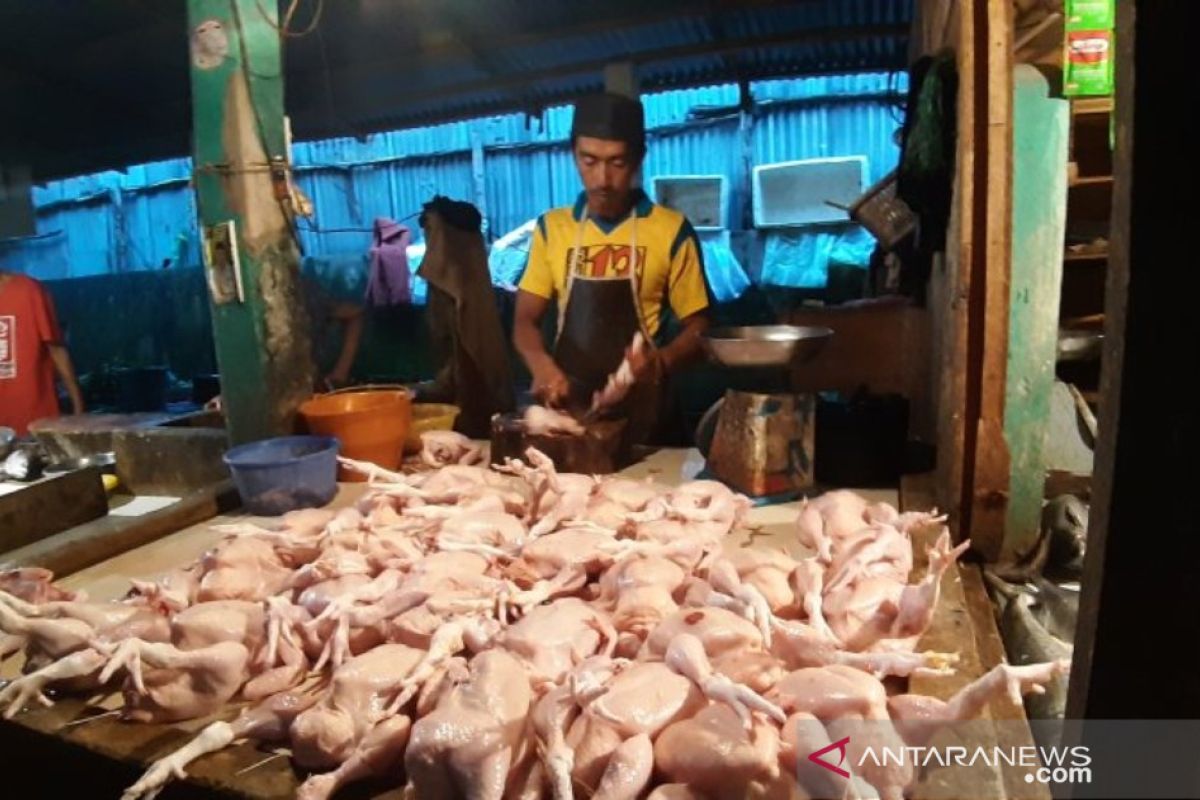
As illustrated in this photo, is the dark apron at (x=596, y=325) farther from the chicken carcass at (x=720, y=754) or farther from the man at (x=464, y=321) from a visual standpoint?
→ the chicken carcass at (x=720, y=754)

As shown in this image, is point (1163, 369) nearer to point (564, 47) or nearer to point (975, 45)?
point (975, 45)

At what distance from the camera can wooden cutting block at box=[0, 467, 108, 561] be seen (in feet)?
12.0

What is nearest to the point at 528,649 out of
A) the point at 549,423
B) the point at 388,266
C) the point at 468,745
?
the point at 468,745

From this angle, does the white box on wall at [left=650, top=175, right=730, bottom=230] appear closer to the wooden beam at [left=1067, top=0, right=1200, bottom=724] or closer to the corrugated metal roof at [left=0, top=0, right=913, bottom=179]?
the corrugated metal roof at [left=0, top=0, right=913, bottom=179]

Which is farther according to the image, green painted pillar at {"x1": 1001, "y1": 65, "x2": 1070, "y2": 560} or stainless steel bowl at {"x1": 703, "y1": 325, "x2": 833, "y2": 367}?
stainless steel bowl at {"x1": 703, "y1": 325, "x2": 833, "y2": 367}

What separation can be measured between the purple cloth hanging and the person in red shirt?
3.67m

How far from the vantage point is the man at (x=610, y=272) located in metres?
5.30

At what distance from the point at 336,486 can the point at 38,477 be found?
2.20 metres

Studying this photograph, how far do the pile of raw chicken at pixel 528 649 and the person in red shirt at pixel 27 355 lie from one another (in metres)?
4.85

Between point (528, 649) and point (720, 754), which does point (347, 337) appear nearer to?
point (528, 649)

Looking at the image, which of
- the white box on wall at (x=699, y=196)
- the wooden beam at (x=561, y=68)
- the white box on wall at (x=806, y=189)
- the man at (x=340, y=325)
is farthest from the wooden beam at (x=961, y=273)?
the white box on wall at (x=699, y=196)

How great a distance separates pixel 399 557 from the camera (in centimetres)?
Result: 286

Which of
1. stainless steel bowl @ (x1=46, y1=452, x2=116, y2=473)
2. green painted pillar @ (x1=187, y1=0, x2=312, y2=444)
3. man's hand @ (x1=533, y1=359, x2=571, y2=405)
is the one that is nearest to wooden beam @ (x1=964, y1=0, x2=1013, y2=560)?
man's hand @ (x1=533, y1=359, x2=571, y2=405)

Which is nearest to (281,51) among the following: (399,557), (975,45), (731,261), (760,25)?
(399,557)
